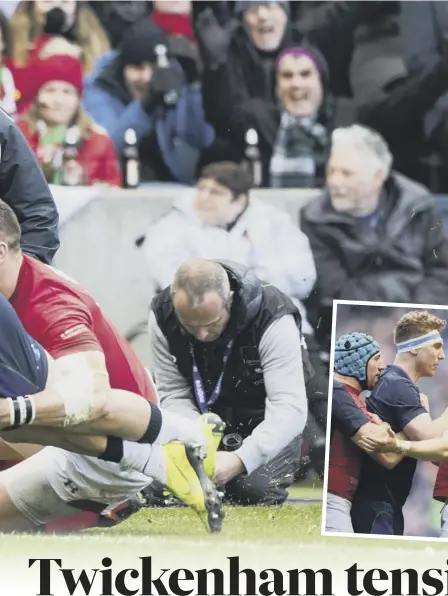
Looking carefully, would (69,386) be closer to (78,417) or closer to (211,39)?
(78,417)

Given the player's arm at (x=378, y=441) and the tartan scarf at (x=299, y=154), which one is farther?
the tartan scarf at (x=299, y=154)

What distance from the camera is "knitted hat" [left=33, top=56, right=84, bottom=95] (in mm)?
5352

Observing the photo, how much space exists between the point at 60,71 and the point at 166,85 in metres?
0.38

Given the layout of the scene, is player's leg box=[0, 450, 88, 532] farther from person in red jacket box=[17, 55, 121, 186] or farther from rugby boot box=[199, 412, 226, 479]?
person in red jacket box=[17, 55, 121, 186]

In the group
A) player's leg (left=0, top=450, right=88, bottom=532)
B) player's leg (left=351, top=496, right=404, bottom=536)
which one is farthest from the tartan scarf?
player's leg (left=0, top=450, right=88, bottom=532)

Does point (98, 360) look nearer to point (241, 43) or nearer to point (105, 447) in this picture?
point (105, 447)

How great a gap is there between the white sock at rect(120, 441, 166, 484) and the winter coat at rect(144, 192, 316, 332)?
57cm

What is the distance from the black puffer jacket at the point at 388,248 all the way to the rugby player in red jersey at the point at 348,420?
0.75 feet

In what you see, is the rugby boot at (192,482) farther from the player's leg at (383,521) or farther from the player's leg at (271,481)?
the player's leg at (383,521)

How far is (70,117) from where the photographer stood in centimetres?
536

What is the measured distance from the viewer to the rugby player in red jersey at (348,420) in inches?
205

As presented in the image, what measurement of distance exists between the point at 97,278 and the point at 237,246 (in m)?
0.50

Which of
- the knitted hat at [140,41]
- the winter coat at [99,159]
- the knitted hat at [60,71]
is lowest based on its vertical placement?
the winter coat at [99,159]

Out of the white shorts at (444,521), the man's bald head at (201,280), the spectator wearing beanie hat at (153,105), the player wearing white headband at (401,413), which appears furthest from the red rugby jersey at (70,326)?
the white shorts at (444,521)
